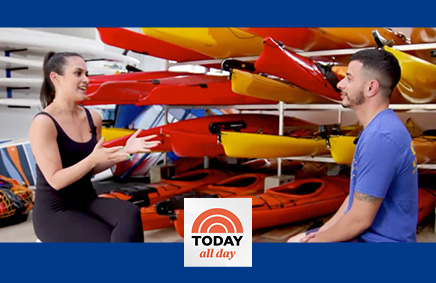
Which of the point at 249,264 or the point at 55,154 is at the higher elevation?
the point at 55,154

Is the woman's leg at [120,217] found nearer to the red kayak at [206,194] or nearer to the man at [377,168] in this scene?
the red kayak at [206,194]

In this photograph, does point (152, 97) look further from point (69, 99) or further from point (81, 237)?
point (81, 237)

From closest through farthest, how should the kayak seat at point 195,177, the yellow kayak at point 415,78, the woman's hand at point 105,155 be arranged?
the woman's hand at point 105,155 → the yellow kayak at point 415,78 → the kayak seat at point 195,177

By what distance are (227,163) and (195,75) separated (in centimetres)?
106

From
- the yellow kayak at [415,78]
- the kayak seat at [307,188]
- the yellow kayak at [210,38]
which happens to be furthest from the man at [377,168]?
the yellow kayak at [210,38]

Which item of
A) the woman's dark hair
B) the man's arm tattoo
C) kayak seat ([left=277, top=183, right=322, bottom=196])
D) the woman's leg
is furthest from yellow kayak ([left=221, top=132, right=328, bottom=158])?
the man's arm tattoo

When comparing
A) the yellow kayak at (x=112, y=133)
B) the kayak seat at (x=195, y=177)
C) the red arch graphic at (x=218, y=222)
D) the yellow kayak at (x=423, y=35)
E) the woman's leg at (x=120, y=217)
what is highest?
the yellow kayak at (x=423, y=35)

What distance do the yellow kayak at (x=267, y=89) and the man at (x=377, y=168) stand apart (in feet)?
4.23

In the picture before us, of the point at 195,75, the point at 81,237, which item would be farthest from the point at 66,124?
the point at 195,75

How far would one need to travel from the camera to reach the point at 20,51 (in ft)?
11.8

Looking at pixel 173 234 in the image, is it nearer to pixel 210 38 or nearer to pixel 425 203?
pixel 210 38

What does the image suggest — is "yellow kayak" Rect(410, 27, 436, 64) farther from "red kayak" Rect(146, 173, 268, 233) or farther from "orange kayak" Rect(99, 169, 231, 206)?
"orange kayak" Rect(99, 169, 231, 206)

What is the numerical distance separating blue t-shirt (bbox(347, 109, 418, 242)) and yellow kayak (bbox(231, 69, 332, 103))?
4.64ft

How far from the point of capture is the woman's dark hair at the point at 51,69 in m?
1.58
